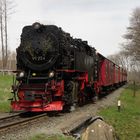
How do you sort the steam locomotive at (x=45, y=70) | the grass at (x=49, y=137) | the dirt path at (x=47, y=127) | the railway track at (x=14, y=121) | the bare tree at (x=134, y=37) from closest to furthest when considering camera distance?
1. the grass at (x=49, y=137)
2. the dirt path at (x=47, y=127)
3. the railway track at (x=14, y=121)
4. the steam locomotive at (x=45, y=70)
5. the bare tree at (x=134, y=37)

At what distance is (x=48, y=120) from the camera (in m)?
16.8

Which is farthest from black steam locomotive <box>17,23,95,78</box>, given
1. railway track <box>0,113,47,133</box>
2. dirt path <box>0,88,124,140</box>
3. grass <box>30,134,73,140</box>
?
grass <box>30,134,73,140</box>

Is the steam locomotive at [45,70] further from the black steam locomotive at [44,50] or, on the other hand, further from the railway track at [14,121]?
the railway track at [14,121]

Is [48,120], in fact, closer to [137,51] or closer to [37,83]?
[37,83]

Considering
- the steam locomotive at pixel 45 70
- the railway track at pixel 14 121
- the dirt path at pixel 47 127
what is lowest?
the dirt path at pixel 47 127

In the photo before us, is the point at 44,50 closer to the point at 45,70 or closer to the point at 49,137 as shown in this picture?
the point at 45,70

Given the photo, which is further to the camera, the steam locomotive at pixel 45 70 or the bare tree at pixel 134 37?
the bare tree at pixel 134 37

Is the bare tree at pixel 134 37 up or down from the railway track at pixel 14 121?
up

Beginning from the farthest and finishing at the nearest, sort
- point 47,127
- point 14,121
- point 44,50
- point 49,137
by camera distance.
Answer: point 44,50 → point 14,121 → point 47,127 → point 49,137

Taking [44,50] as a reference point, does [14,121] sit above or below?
below

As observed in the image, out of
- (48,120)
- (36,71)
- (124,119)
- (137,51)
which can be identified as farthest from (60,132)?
(137,51)

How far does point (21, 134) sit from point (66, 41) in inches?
307

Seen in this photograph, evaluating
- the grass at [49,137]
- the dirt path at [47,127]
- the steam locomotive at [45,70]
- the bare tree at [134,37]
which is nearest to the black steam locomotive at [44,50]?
the steam locomotive at [45,70]

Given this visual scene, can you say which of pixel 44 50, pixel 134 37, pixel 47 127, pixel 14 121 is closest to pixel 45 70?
pixel 44 50
